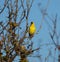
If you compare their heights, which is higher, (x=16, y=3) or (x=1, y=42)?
(x=16, y=3)

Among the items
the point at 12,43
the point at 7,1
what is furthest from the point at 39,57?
the point at 7,1

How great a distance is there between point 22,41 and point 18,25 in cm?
23

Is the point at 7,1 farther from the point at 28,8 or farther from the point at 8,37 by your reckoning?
the point at 8,37

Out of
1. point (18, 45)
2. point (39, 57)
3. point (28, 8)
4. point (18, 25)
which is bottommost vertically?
point (39, 57)

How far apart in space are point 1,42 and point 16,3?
541 millimetres

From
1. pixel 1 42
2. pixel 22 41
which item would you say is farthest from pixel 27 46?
pixel 1 42

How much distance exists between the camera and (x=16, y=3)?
283cm

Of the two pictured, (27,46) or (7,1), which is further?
(7,1)

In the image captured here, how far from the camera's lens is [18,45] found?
2.61m

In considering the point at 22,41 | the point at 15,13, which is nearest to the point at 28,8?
the point at 15,13

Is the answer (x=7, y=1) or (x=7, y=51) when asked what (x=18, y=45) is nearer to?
(x=7, y=51)

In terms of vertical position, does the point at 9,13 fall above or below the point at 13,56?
above

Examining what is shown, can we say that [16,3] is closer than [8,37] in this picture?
No

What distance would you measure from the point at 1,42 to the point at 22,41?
27 centimetres
